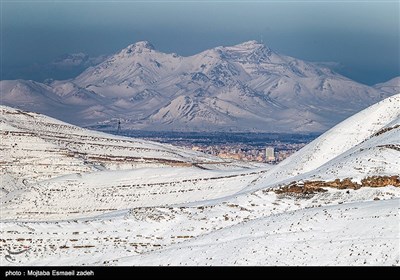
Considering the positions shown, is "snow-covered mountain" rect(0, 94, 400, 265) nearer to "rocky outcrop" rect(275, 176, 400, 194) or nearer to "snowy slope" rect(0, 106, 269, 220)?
"rocky outcrop" rect(275, 176, 400, 194)

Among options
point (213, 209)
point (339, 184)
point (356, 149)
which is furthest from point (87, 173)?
point (339, 184)

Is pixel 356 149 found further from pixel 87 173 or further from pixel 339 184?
pixel 87 173

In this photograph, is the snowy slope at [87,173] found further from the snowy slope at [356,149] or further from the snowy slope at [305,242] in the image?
the snowy slope at [305,242]

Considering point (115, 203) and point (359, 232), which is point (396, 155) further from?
point (115, 203)

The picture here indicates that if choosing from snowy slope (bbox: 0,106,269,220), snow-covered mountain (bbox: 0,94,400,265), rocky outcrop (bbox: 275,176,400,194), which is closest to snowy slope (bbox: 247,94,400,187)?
snow-covered mountain (bbox: 0,94,400,265)

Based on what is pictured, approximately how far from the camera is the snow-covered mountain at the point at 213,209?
43.4 metres

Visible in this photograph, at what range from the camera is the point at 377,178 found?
198 ft

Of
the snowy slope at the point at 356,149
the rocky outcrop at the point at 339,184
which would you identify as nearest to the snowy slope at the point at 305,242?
the rocky outcrop at the point at 339,184

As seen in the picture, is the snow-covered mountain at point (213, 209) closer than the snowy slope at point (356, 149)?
Yes

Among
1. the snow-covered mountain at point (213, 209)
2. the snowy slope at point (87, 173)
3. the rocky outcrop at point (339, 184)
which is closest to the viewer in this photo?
the snow-covered mountain at point (213, 209)

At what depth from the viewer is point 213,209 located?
6069 cm

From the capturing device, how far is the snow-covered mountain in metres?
43.4
